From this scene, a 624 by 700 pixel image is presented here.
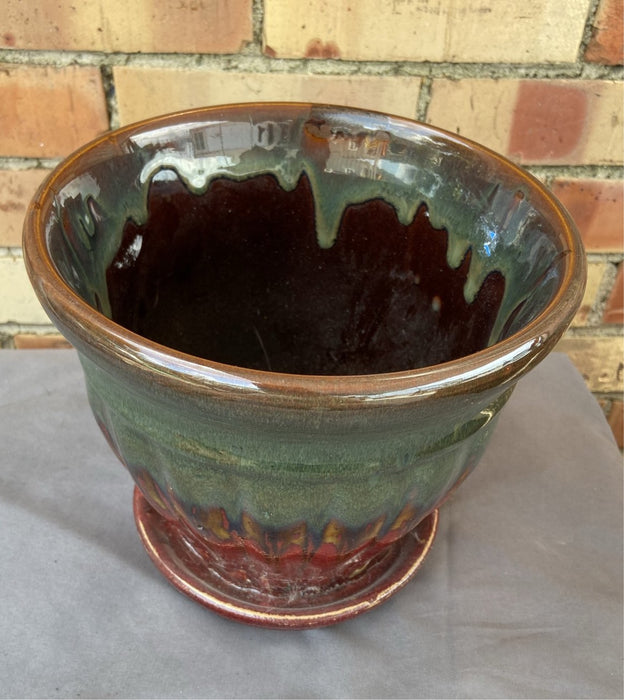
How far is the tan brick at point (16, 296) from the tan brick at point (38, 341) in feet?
0.06

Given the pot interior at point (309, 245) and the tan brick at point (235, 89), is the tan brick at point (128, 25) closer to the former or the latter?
the tan brick at point (235, 89)

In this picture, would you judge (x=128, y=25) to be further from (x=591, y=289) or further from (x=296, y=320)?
(x=591, y=289)

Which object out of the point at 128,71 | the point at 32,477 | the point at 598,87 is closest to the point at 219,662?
the point at 32,477

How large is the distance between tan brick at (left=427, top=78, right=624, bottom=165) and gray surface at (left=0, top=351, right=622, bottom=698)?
304 millimetres

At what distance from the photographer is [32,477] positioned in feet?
2.14

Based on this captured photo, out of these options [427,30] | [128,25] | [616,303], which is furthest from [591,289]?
[128,25]

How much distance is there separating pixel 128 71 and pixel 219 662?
524mm

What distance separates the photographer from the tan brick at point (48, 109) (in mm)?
695

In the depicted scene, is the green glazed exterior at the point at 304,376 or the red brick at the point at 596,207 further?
the red brick at the point at 596,207

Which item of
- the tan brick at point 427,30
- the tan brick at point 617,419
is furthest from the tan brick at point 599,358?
the tan brick at point 427,30

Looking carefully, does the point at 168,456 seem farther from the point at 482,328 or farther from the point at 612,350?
the point at 612,350

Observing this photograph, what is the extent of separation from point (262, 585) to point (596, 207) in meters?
0.54

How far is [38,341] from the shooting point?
90cm

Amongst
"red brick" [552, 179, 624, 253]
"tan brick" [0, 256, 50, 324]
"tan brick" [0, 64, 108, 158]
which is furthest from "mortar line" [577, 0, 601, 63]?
"tan brick" [0, 256, 50, 324]
